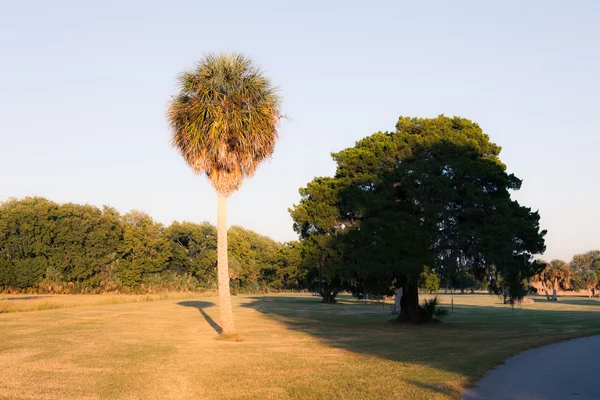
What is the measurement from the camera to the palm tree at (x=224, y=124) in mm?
25547

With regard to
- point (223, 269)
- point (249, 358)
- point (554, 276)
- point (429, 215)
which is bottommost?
point (249, 358)

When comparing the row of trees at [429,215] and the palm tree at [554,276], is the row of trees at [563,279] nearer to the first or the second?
the palm tree at [554,276]

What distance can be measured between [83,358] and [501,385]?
13.7 metres

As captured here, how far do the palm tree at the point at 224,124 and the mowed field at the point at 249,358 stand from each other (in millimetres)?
5100

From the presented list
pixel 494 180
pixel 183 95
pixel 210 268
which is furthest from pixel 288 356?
pixel 210 268

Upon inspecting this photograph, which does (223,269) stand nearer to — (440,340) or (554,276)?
(440,340)

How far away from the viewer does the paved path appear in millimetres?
12961

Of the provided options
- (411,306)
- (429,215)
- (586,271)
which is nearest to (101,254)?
(411,306)

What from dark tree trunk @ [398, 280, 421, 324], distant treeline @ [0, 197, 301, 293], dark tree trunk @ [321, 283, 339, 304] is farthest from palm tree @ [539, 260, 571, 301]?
dark tree trunk @ [398, 280, 421, 324]

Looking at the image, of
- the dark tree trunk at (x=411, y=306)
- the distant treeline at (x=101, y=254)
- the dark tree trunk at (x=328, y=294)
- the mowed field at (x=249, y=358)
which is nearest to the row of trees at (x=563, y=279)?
the dark tree trunk at (x=328, y=294)

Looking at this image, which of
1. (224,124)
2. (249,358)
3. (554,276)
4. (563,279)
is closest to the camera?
(249,358)

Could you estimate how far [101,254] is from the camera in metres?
90.2

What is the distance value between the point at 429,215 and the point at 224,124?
13162 millimetres

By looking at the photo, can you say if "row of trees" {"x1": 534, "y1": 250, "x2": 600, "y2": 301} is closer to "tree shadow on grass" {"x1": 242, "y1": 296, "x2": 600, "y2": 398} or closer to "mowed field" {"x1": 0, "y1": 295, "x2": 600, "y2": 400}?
"tree shadow on grass" {"x1": 242, "y1": 296, "x2": 600, "y2": 398}
